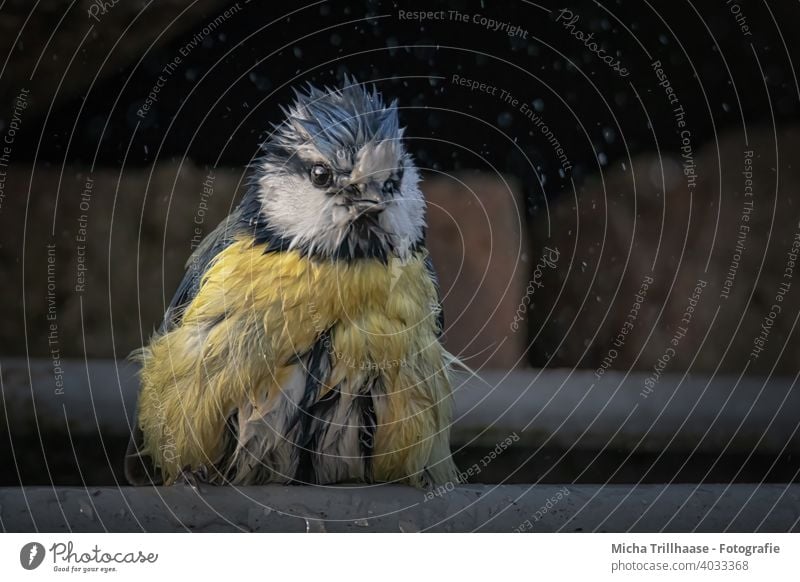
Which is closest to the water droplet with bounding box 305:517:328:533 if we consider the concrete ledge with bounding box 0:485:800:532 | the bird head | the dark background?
the concrete ledge with bounding box 0:485:800:532

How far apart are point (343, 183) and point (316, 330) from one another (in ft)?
0.82

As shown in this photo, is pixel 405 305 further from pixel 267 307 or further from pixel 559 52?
pixel 559 52

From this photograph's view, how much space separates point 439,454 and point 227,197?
1186 millimetres

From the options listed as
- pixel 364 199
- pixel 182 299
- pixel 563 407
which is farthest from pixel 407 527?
pixel 563 407

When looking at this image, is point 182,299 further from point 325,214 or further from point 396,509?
point 396,509

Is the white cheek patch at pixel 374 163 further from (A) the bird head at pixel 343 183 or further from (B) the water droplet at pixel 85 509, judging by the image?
(B) the water droplet at pixel 85 509

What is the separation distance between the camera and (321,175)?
67.0 inches

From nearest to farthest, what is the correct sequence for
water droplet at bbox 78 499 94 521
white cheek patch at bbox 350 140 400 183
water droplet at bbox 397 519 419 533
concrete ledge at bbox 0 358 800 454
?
water droplet at bbox 78 499 94 521 → water droplet at bbox 397 519 419 533 → white cheek patch at bbox 350 140 400 183 → concrete ledge at bbox 0 358 800 454

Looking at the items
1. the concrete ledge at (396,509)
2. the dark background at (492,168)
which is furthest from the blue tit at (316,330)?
the dark background at (492,168)

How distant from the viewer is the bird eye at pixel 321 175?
5.56 ft

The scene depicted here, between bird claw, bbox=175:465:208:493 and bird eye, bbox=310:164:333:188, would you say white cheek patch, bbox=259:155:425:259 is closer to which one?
bird eye, bbox=310:164:333:188
